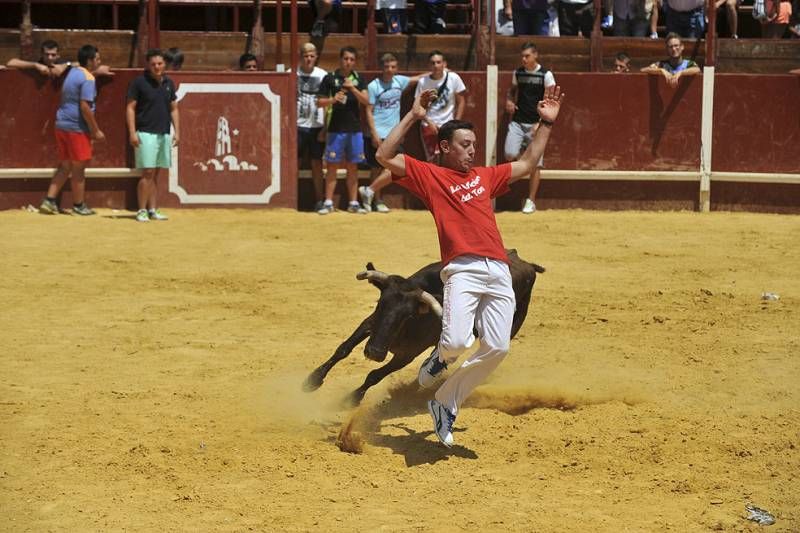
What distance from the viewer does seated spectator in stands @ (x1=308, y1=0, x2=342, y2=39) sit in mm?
15969

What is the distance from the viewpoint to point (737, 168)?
608 inches

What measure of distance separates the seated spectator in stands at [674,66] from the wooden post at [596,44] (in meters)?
0.91

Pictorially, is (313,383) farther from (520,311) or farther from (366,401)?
(520,311)

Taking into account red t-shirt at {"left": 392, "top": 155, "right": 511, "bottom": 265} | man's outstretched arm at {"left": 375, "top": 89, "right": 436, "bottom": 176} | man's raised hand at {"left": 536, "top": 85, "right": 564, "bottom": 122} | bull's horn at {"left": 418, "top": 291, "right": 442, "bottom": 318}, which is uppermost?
man's raised hand at {"left": 536, "top": 85, "right": 564, "bottom": 122}

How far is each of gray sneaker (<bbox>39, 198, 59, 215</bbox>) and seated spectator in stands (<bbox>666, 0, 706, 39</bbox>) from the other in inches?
302

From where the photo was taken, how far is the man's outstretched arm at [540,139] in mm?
6668

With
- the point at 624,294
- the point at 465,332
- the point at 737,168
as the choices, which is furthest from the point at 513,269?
the point at 737,168

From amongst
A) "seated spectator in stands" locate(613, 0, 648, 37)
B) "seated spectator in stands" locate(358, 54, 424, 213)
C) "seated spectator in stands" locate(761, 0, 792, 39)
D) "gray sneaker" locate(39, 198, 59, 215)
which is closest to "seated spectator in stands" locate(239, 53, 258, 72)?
"seated spectator in stands" locate(358, 54, 424, 213)

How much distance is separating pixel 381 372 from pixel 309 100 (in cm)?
799

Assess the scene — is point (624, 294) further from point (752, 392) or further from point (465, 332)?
point (465, 332)

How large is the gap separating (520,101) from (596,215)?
61.9 inches

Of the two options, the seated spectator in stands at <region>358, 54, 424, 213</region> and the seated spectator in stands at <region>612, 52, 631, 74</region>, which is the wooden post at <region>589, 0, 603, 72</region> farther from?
the seated spectator in stands at <region>358, 54, 424, 213</region>

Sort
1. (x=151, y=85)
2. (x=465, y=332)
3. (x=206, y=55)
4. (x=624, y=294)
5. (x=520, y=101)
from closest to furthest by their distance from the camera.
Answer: (x=465, y=332), (x=624, y=294), (x=151, y=85), (x=520, y=101), (x=206, y=55)

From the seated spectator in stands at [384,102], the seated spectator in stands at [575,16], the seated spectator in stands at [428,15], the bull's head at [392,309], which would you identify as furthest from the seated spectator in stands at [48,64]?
the bull's head at [392,309]
